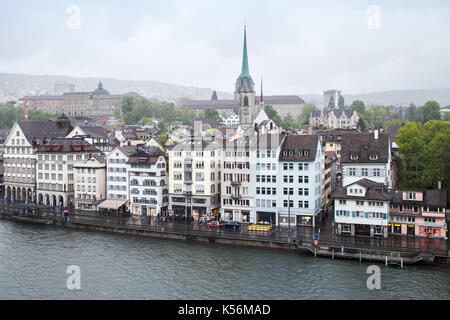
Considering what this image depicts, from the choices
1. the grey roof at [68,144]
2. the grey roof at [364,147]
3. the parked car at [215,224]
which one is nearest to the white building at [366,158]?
the grey roof at [364,147]

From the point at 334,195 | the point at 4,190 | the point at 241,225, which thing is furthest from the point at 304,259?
the point at 4,190

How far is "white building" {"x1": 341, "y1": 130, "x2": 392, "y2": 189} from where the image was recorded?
7406cm

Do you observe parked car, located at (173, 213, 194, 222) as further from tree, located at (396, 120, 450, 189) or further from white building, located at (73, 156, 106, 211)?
tree, located at (396, 120, 450, 189)

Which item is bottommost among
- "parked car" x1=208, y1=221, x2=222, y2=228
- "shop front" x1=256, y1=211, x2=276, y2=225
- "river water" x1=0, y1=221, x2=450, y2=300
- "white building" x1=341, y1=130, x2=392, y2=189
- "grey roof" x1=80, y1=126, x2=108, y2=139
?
"river water" x1=0, y1=221, x2=450, y2=300

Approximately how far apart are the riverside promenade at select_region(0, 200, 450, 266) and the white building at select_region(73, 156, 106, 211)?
3302mm

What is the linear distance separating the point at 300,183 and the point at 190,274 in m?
25.3

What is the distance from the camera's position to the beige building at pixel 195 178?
271ft

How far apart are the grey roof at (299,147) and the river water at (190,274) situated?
53.7 ft

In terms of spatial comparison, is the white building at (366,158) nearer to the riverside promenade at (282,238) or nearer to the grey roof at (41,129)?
the riverside promenade at (282,238)

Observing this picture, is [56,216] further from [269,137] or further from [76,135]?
[269,137]

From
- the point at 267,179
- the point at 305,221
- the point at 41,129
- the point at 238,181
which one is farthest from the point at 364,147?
the point at 41,129

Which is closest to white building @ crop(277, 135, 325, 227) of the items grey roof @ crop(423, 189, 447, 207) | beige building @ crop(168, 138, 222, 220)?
beige building @ crop(168, 138, 222, 220)

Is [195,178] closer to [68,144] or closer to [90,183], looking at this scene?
[90,183]

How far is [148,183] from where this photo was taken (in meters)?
87.2
